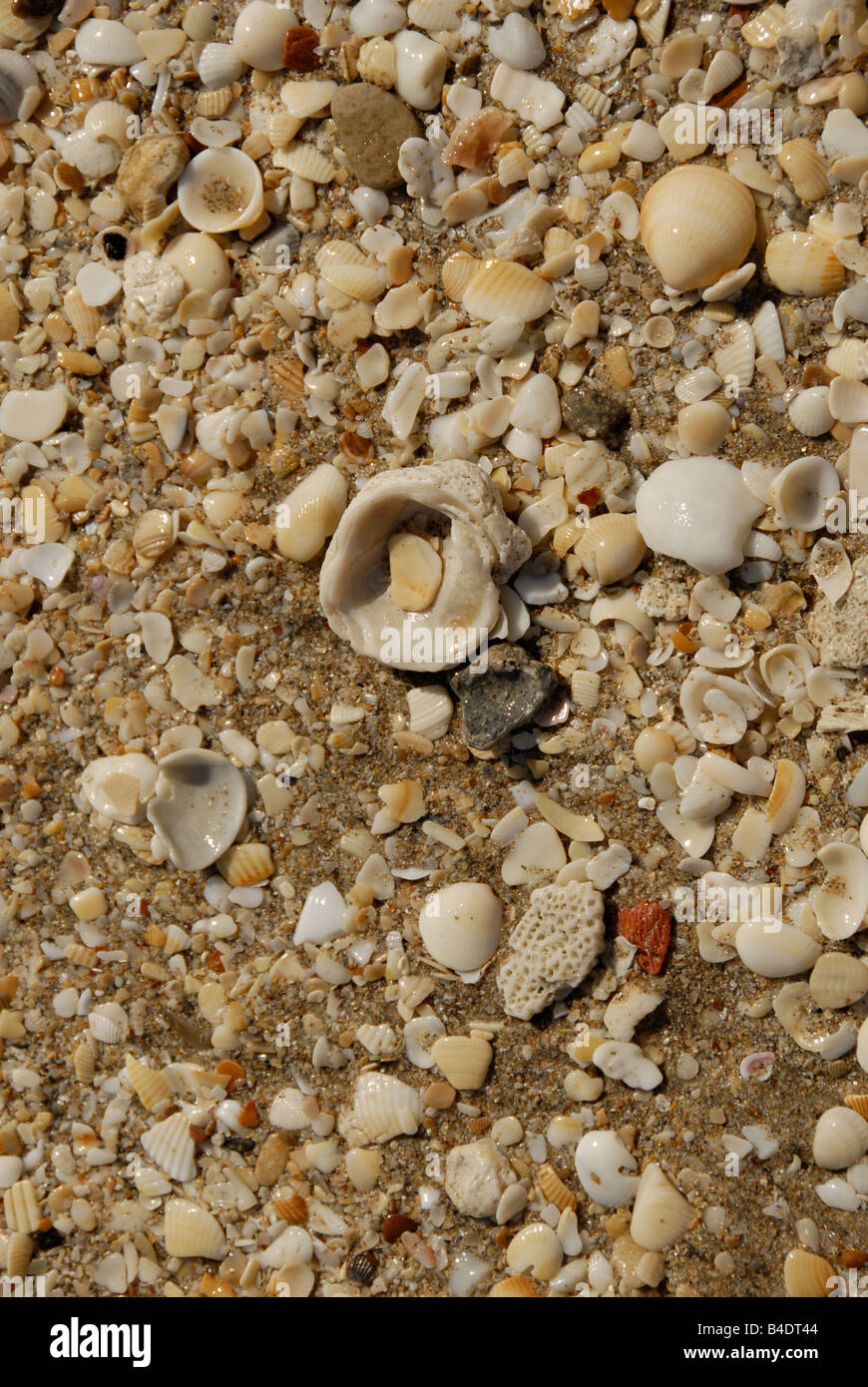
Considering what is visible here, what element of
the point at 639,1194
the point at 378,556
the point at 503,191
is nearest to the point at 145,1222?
the point at 639,1194

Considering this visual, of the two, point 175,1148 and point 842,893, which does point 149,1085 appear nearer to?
point 175,1148

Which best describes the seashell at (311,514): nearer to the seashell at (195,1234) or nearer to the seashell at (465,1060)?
the seashell at (465,1060)

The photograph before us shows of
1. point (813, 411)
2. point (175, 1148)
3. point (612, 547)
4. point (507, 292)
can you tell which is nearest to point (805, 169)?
point (813, 411)

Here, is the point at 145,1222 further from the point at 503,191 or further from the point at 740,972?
the point at 503,191

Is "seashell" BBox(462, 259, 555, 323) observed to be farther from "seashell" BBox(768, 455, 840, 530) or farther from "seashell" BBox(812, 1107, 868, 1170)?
"seashell" BBox(812, 1107, 868, 1170)

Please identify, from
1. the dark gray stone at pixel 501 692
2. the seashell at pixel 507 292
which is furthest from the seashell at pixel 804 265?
the dark gray stone at pixel 501 692
